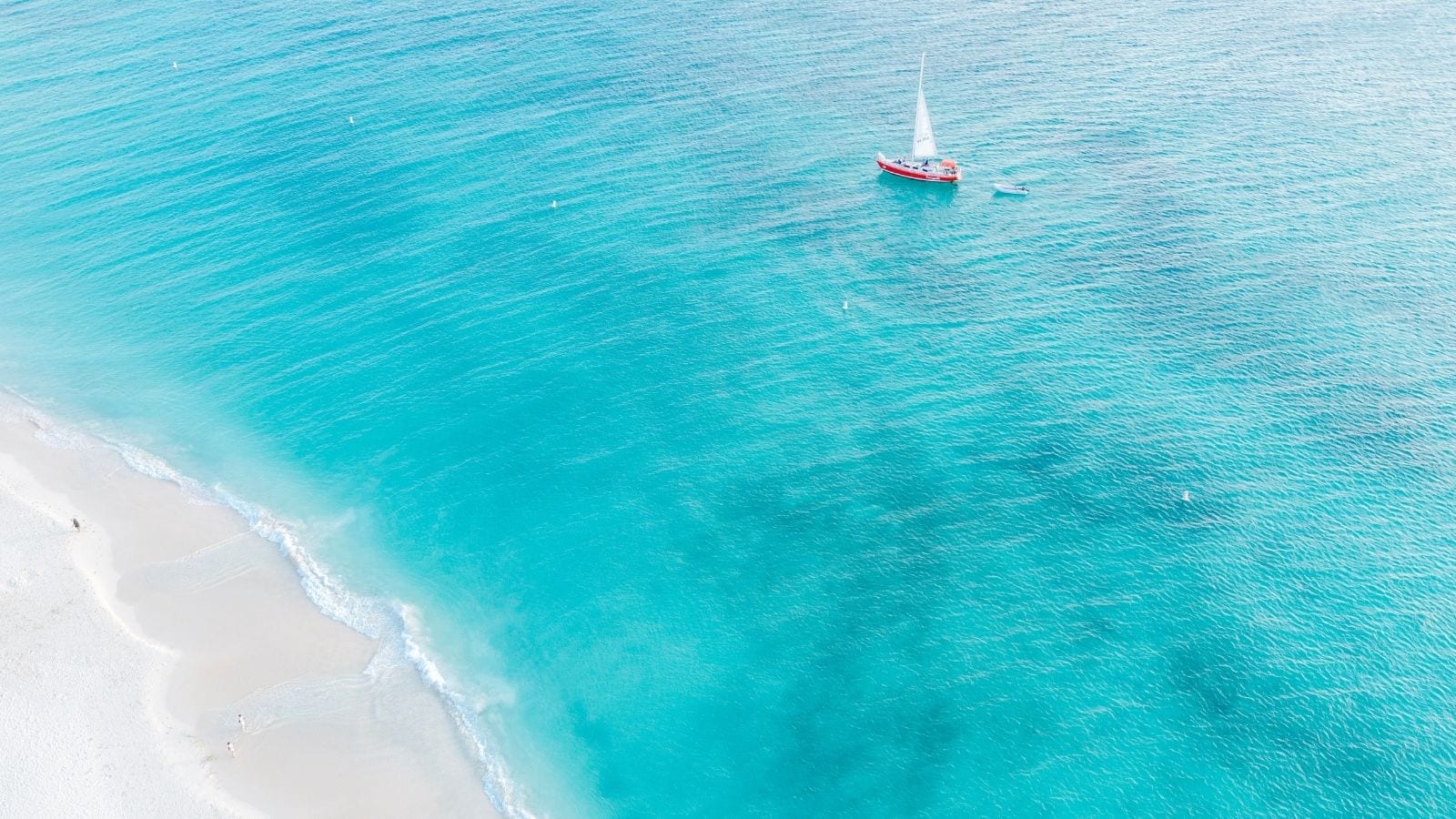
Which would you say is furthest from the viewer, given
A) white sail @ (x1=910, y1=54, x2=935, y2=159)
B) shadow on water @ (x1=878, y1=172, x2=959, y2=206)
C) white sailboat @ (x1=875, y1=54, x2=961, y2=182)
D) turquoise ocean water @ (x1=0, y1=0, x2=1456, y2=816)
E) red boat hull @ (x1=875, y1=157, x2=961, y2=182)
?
white sail @ (x1=910, y1=54, x2=935, y2=159)

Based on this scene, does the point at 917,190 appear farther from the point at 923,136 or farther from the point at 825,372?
the point at 825,372

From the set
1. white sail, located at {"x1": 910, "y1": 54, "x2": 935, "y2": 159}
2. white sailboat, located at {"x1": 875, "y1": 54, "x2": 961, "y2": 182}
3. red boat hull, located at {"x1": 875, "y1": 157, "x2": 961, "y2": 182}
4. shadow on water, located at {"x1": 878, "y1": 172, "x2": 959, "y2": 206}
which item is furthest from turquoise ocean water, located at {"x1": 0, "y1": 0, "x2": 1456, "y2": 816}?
white sail, located at {"x1": 910, "y1": 54, "x2": 935, "y2": 159}

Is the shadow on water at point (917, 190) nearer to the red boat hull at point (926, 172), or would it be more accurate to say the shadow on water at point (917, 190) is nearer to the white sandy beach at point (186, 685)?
the red boat hull at point (926, 172)

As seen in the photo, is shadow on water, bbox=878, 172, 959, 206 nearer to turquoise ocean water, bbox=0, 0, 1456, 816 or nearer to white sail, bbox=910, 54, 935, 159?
turquoise ocean water, bbox=0, 0, 1456, 816

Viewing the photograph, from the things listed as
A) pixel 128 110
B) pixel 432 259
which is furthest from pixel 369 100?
pixel 432 259

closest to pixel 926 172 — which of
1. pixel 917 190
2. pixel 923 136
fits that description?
pixel 917 190

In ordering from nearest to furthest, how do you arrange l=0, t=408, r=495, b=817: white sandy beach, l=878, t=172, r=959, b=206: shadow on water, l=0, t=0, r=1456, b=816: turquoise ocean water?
1. l=0, t=408, r=495, b=817: white sandy beach
2. l=0, t=0, r=1456, b=816: turquoise ocean water
3. l=878, t=172, r=959, b=206: shadow on water
